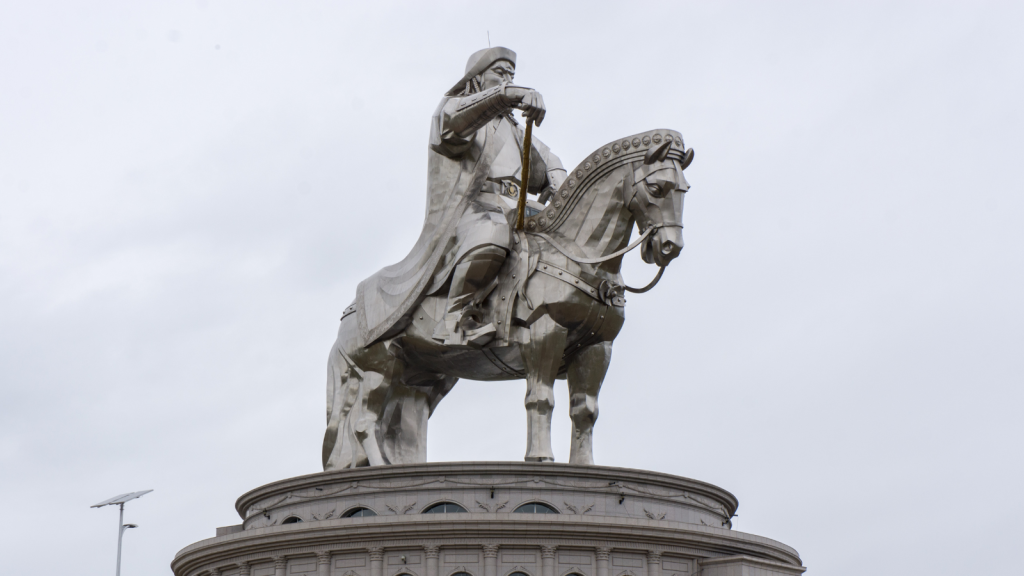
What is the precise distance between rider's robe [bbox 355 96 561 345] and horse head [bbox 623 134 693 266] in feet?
9.57

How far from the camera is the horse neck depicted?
21.7 metres

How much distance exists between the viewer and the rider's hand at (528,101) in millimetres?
21531

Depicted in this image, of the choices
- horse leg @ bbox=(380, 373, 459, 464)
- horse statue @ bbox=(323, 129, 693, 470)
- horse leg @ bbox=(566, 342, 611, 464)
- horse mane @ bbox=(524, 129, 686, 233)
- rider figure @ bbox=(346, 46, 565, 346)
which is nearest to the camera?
horse statue @ bbox=(323, 129, 693, 470)

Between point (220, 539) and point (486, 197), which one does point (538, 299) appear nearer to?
point (486, 197)

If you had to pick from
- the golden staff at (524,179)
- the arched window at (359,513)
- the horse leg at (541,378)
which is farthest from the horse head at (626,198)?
the arched window at (359,513)

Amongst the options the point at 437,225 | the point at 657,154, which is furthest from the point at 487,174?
the point at 657,154

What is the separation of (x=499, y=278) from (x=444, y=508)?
350 cm

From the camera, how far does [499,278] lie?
2222cm

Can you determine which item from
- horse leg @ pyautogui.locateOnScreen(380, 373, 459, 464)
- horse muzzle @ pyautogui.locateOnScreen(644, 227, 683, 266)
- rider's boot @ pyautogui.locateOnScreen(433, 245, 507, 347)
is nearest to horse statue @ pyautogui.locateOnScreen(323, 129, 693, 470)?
horse muzzle @ pyautogui.locateOnScreen(644, 227, 683, 266)

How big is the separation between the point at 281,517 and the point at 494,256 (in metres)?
5.10

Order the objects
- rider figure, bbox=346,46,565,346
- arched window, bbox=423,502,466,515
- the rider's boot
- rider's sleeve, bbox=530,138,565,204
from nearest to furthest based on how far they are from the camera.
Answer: arched window, bbox=423,502,466,515 → the rider's boot → rider figure, bbox=346,46,565,346 → rider's sleeve, bbox=530,138,565,204

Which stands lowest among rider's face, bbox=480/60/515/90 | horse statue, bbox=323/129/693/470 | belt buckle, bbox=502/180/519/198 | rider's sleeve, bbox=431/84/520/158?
horse statue, bbox=323/129/693/470

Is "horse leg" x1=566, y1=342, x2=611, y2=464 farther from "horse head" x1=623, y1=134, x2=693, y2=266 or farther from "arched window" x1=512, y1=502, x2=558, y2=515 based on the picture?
"horse head" x1=623, y1=134, x2=693, y2=266

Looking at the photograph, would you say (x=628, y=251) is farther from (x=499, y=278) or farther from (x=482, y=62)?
(x=482, y=62)
